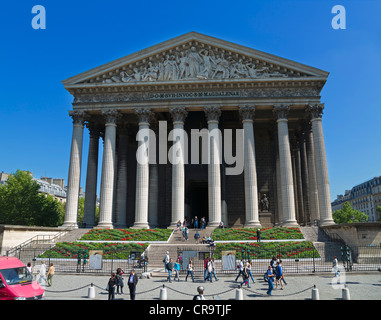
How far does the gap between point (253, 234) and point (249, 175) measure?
6.75 metres

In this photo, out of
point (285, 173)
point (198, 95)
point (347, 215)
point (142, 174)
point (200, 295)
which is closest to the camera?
point (200, 295)

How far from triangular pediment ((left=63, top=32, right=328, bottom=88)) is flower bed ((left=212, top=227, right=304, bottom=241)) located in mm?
16174

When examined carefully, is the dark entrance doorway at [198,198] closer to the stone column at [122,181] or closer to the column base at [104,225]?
the stone column at [122,181]

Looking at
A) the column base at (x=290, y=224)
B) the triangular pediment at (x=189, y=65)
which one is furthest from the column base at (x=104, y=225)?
the column base at (x=290, y=224)

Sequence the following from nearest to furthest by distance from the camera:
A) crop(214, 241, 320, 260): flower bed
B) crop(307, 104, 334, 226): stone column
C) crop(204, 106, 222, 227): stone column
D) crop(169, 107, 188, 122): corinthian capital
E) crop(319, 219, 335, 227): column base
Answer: crop(214, 241, 320, 260): flower bed
crop(319, 219, 335, 227): column base
crop(307, 104, 334, 226): stone column
crop(204, 106, 222, 227): stone column
crop(169, 107, 188, 122): corinthian capital

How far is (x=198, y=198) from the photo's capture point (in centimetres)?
4500

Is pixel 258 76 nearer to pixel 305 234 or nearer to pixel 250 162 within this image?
pixel 250 162

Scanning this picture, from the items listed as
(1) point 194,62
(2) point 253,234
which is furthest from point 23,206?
(2) point 253,234

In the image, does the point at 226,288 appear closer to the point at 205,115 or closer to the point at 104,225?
the point at 104,225

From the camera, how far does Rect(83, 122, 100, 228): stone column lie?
3803 cm

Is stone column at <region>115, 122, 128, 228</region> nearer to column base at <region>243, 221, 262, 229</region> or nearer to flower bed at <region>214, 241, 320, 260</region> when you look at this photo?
column base at <region>243, 221, 262, 229</region>

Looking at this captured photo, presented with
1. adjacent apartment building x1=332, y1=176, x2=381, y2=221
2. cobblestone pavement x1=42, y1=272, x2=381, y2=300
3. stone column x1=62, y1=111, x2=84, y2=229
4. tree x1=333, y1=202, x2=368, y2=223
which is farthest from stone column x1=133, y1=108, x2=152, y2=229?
adjacent apartment building x1=332, y1=176, x2=381, y2=221

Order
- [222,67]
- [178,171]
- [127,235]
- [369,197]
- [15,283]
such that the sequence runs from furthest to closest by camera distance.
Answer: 1. [369,197]
2. [222,67]
3. [178,171]
4. [127,235]
5. [15,283]

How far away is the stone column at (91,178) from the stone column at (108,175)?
4.19 m
